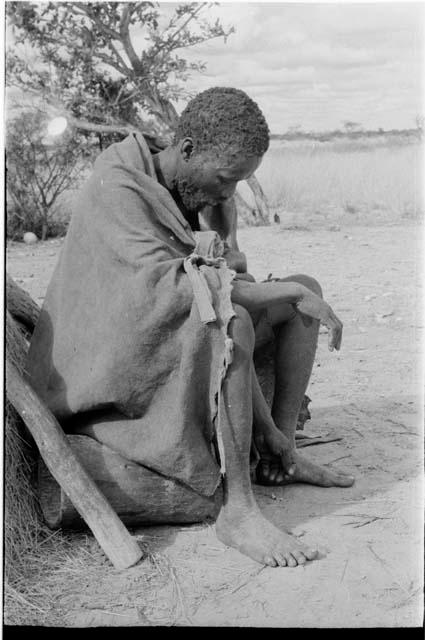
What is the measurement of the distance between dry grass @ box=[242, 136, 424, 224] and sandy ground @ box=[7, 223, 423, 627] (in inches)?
209

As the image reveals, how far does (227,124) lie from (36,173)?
23.4ft

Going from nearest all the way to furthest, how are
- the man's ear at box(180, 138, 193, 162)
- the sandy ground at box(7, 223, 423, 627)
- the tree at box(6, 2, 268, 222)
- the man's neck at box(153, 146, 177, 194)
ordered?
the sandy ground at box(7, 223, 423, 627), the man's ear at box(180, 138, 193, 162), the man's neck at box(153, 146, 177, 194), the tree at box(6, 2, 268, 222)

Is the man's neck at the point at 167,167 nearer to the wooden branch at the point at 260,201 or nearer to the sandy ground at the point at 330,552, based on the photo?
the sandy ground at the point at 330,552

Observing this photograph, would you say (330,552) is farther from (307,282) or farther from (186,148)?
(186,148)

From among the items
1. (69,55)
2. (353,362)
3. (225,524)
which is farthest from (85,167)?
(225,524)

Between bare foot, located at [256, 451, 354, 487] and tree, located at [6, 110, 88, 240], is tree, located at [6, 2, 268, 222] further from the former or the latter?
bare foot, located at [256, 451, 354, 487]

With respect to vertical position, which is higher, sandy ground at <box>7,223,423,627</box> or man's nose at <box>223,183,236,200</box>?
man's nose at <box>223,183,236,200</box>

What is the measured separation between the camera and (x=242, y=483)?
10.6ft

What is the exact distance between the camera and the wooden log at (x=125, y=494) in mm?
3201

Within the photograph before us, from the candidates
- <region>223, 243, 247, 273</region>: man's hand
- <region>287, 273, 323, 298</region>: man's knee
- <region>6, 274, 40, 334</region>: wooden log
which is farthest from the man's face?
<region>6, 274, 40, 334</region>: wooden log

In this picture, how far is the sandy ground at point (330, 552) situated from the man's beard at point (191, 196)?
1.24m

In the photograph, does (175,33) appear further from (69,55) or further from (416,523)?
(416,523)

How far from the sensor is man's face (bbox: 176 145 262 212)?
3.25 m

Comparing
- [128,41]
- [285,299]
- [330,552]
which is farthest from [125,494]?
[128,41]
